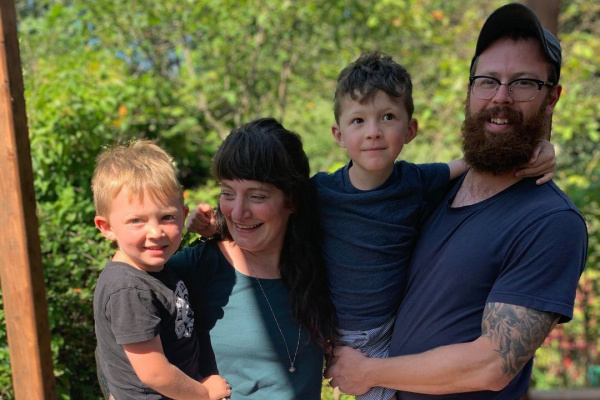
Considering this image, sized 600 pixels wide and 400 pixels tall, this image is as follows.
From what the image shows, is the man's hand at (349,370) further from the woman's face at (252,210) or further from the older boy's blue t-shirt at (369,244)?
the woman's face at (252,210)

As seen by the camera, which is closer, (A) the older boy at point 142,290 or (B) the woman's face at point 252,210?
(A) the older boy at point 142,290

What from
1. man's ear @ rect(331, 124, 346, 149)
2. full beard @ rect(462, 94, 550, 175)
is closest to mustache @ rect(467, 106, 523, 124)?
full beard @ rect(462, 94, 550, 175)

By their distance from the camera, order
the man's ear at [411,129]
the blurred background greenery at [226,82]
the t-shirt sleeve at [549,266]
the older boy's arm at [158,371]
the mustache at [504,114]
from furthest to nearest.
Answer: the blurred background greenery at [226,82] < the man's ear at [411,129] < the mustache at [504,114] < the older boy's arm at [158,371] < the t-shirt sleeve at [549,266]

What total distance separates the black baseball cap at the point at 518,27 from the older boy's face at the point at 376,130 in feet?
1.22

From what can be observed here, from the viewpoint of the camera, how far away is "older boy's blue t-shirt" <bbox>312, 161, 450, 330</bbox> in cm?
215

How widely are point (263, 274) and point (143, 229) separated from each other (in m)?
0.45

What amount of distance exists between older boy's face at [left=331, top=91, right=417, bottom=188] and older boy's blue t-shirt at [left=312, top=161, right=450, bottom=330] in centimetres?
11

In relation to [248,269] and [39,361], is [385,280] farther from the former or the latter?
[39,361]

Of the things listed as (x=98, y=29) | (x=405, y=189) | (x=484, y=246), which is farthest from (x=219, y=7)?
(x=484, y=246)

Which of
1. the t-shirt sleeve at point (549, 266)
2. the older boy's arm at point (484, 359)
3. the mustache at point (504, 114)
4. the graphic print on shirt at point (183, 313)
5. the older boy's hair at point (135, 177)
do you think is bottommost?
the older boy's arm at point (484, 359)

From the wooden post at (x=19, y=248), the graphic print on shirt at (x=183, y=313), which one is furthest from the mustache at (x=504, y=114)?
the wooden post at (x=19, y=248)

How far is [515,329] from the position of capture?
177cm

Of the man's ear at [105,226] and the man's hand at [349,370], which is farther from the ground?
the man's ear at [105,226]

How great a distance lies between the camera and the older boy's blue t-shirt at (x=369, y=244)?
7.06 feet
